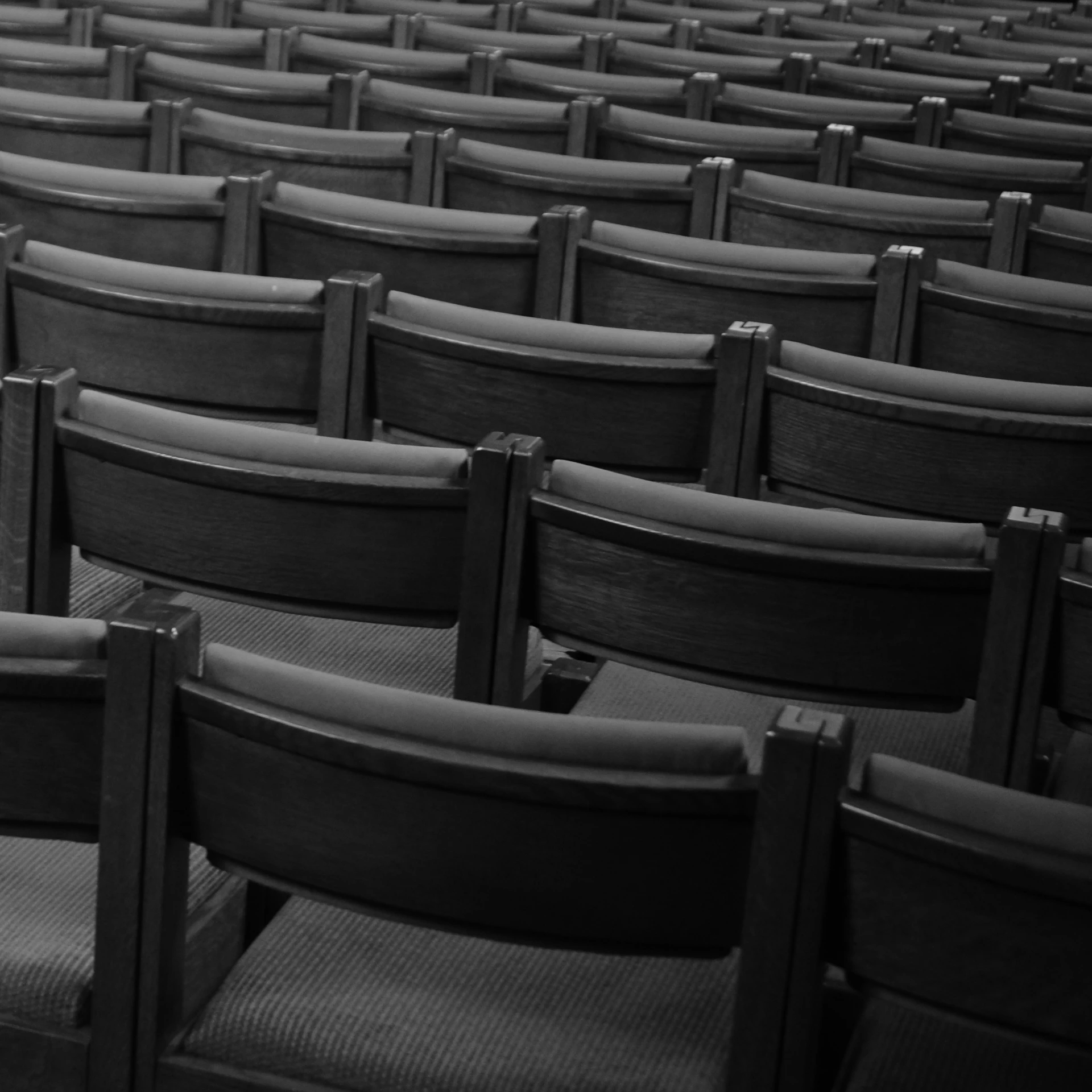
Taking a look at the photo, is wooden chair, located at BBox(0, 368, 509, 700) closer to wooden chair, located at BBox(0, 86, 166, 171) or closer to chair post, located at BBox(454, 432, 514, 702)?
chair post, located at BBox(454, 432, 514, 702)

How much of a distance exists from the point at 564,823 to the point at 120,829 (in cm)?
14

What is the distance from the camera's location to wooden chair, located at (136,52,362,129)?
5.38ft

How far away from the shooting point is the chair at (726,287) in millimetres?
1074

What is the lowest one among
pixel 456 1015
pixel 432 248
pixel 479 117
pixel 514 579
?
pixel 456 1015

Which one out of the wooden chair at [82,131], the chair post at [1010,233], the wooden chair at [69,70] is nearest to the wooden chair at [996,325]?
the chair post at [1010,233]

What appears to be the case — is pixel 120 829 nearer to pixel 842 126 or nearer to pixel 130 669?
pixel 130 669

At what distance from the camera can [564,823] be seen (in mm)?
Result: 468

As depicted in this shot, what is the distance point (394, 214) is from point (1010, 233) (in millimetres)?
477

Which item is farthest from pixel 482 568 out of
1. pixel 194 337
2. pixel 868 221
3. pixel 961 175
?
pixel 961 175

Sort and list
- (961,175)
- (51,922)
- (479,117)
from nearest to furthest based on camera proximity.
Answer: (51,922)
(961,175)
(479,117)

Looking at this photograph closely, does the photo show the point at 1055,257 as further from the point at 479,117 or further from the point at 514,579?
the point at 514,579

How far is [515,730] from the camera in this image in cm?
47

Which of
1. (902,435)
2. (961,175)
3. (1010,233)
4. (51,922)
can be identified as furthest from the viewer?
(961,175)

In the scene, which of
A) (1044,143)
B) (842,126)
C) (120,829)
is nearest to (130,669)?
(120,829)
